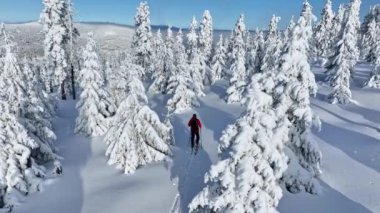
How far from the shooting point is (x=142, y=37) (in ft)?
184

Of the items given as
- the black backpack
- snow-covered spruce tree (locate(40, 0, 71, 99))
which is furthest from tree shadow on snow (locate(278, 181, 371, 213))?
snow-covered spruce tree (locate(40, 0, 71, 99))

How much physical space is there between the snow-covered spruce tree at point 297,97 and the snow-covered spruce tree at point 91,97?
17.8m

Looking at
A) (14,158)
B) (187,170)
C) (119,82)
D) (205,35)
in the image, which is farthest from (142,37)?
(187,170)

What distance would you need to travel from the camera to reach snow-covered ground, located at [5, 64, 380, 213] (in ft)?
50.1

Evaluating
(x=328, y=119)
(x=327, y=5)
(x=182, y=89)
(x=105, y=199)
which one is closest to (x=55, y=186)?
(x=105, y=199)

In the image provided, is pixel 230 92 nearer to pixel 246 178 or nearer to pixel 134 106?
pixel 134 106

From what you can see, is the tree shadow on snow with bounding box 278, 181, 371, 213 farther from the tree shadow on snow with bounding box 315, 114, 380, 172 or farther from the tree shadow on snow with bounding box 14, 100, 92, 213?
the tree shadow on snow with bounding box 14, 100, 92, 213

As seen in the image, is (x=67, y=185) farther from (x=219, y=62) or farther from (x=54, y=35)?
(x=219, y=62)

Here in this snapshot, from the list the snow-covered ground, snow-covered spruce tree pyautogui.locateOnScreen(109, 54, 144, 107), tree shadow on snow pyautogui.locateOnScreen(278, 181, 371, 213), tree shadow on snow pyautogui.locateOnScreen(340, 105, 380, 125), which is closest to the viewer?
tree shadow on snow pyautogui.locateOnScreen(278, 181, 371, 213)

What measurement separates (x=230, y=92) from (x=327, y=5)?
5295 centimetres

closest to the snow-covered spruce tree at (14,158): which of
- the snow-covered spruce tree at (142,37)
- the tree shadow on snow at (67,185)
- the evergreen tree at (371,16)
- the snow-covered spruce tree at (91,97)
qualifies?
the tree shadow on snow at (67,185)

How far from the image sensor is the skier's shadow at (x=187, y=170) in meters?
15.7

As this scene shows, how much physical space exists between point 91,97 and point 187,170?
539 inches

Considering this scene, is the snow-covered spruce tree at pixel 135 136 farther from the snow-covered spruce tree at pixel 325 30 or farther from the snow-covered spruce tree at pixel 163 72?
the snow-covered spruce tree at pixel 325 30
